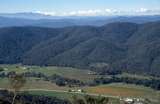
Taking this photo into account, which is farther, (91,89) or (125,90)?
(125,90)

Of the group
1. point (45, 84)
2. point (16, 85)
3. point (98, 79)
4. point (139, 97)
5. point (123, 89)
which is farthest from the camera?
point (98, 79)

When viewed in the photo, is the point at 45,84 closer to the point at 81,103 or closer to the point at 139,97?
the point at 139,97

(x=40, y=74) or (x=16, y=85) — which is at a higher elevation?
(x=16, y=85)

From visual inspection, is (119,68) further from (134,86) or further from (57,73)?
(134,86)

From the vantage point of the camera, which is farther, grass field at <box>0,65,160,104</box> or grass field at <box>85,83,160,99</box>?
grass field at <box>85,83,160,99</box>

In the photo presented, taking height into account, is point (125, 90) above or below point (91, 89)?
below

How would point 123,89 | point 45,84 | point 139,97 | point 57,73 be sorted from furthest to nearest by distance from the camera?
point 57,73 < point 45,84 < point 123,89 < point 139,97

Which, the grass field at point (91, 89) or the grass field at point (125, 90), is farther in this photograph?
the grass field at point (125, 90)

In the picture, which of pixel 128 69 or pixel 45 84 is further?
pixel 128 69

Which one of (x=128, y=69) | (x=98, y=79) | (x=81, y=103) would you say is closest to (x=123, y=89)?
(x=98, y=79)

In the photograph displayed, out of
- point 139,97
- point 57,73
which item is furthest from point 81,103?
point 57,73
